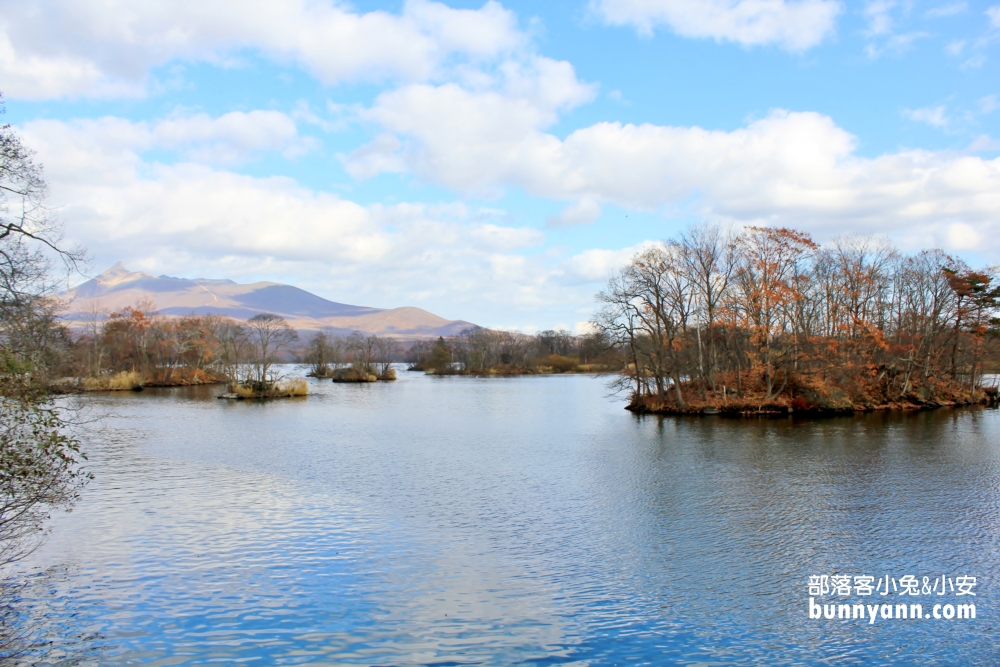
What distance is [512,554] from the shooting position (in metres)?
13.3

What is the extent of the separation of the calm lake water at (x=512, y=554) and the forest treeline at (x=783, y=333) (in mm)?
15849

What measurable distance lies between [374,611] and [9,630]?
5.35 metres

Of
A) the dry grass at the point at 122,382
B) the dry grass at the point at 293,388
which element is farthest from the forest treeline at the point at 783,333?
the dry grass at the point at 122,382

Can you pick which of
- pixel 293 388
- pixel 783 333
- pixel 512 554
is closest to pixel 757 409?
pixel 783 333

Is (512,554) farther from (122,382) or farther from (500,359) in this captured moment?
(500,359)

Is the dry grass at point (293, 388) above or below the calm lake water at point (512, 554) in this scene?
above

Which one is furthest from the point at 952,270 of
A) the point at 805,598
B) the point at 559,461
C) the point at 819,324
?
the point at 805,598

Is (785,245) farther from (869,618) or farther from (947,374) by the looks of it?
(869,618)

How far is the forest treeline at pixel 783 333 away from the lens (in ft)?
142

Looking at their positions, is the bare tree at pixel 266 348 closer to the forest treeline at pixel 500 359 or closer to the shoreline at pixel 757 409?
the shoreline at pixel 757 409

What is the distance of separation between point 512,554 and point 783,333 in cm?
3497

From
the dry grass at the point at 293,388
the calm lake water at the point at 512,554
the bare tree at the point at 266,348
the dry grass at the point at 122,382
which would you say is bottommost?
the calm lake water at the point at 512,554

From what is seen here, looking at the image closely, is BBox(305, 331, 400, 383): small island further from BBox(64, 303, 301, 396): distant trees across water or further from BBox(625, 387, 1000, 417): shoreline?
BBox(625, 387, 1000, 417): shoreline

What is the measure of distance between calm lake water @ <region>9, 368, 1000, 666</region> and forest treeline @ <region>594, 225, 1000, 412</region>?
15.8 m
